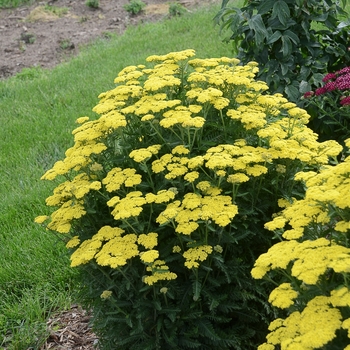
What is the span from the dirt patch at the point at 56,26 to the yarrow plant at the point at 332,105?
4881 millimetres

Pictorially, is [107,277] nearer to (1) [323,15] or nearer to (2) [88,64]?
(1) [323,15]

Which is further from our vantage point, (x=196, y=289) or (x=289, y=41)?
(x=289, y=41)

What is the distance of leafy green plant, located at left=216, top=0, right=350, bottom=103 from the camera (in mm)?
3906

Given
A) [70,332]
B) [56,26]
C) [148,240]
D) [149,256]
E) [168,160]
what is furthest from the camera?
[56,26]

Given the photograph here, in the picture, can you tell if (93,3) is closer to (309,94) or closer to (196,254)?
(309,94)

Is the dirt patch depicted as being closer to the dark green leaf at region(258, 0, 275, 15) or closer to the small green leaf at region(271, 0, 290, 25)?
the dark green leaf at region(258, 0, 275, 15)

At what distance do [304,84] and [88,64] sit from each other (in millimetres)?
3997

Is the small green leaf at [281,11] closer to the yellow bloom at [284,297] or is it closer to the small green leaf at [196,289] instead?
the small green leaf at [196,289]

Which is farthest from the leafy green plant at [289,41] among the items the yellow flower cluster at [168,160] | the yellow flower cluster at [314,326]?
the yellow flower cluster at [314,326]

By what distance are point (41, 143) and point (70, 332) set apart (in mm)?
2426

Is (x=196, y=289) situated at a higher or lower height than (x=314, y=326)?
lower

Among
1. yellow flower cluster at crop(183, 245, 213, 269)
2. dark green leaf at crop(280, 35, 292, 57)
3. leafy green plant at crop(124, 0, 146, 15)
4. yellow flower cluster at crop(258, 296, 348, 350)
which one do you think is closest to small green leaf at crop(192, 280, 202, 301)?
yellow flower cluster at crop(183, 245, 213, 269)

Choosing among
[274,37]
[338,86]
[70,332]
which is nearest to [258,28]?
[274,37]

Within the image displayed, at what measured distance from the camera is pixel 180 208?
2.43 metres
